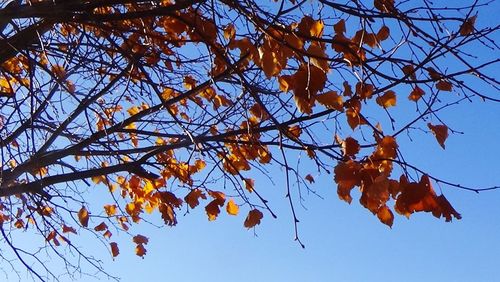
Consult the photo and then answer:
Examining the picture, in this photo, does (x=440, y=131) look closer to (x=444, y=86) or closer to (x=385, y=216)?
(x=444, y=86)

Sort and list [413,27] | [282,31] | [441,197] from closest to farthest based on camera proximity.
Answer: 1. [441,197]
2. [282,31]
3. [413,27]

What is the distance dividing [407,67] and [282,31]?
30.0 inches

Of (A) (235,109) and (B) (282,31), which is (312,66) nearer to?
(B) (282,31)

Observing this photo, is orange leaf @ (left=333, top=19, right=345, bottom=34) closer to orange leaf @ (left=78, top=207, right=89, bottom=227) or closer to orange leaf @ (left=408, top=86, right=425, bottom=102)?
orange leaf @ (left=408, top=86, right=425, bottom=102)

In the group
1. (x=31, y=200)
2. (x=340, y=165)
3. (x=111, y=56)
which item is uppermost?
(x=111, y=56)

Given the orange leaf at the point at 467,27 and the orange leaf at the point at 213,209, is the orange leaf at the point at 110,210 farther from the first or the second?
the orange leaf at the point at 467,27

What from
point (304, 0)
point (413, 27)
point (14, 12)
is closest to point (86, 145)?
point (14, 12)

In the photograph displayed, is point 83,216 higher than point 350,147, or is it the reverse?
point 83,216

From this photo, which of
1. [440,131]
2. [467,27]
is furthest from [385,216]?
[467,27]

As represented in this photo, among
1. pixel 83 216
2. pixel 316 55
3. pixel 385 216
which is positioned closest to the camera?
pixel 316 55

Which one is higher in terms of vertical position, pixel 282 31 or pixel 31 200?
pixel 31 200

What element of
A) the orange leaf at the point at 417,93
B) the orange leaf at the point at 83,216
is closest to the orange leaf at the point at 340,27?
the orange leaf at the point at 417,93

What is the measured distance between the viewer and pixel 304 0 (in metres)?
3.22

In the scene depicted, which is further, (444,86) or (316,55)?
(444,86)
